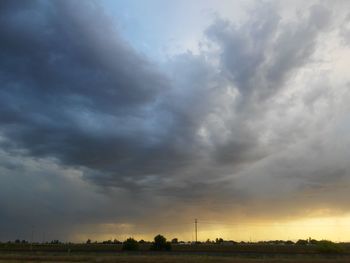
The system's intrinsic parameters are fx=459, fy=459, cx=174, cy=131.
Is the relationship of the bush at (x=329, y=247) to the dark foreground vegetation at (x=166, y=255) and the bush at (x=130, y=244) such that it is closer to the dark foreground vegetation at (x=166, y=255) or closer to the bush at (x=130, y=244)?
the dark foreground vegetation at (x=166, y=255)

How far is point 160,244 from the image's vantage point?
140m

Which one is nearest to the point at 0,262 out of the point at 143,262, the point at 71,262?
the point at 71,262

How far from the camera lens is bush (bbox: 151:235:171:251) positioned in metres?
138

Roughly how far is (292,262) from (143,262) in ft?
79.8

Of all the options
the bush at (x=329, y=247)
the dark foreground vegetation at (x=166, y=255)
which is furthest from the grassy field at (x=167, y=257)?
the bush at (x=329, y=247)

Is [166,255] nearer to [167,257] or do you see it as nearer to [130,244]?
[167,257]

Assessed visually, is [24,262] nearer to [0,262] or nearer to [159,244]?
[0,262]

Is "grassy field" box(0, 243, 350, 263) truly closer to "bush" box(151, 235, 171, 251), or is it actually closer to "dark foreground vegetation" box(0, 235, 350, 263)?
"dark foreground vegetation" box(0, 235, 350, 263)

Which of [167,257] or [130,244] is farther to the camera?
[130,244]

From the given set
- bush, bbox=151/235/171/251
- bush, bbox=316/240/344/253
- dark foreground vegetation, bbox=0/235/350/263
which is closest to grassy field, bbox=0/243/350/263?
dark foreground vegetation, bbox=0/235/350/263

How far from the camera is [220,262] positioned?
7488 cm

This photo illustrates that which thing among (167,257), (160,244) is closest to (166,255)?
(167,257)

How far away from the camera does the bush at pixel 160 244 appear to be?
138375mm

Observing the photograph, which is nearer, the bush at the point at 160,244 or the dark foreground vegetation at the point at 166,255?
the dark foreground vegetation at the point at 166,255
